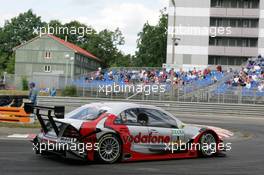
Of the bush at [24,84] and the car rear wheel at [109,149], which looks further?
the bush at [24,84]

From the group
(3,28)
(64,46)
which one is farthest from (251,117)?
(3,28)

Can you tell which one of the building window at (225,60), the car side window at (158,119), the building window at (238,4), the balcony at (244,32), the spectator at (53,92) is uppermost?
the building window at (238,4)

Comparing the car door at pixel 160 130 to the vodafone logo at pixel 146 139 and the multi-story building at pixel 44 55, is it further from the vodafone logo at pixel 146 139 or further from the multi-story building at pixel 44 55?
the multi-story building at pixel 44 55

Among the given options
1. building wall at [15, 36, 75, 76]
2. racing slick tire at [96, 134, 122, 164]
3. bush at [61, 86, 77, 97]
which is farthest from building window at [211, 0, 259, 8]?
racing slick tire at [96, 134, 122, 164]

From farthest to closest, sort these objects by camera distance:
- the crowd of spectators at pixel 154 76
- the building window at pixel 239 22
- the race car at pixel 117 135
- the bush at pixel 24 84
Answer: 1. the building window at pixel 239 22
2. the bush at pixel 24 84
3. the crowd of spectators at pixel 154 76
4. the race car at pixel 117 135

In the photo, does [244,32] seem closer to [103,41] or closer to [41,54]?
[41,54]

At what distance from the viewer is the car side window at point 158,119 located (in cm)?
1179

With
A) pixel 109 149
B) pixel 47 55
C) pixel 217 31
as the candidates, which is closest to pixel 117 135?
pixel 109 149

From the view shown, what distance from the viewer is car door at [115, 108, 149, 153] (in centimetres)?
1122

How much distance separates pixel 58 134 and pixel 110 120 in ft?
3.75

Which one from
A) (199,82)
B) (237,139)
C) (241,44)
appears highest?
(241,44)

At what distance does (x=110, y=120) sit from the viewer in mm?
11062

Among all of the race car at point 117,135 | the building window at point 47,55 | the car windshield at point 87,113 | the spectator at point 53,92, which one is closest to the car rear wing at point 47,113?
the race car at point 117,135

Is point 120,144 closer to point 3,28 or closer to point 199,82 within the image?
point 199,82
